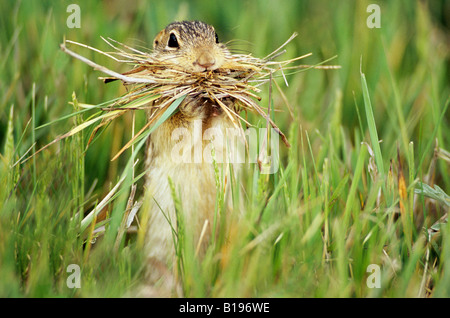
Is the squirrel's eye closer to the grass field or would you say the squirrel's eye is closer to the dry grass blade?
the dry grass blade

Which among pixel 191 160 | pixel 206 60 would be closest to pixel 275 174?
pixel 191 160

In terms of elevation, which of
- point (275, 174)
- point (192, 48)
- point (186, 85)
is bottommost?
point (275, 174)

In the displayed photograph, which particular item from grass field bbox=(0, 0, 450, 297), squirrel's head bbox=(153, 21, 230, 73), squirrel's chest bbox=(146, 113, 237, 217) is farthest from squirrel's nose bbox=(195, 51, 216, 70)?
grass field bbox=(0, 0, 450, 297)

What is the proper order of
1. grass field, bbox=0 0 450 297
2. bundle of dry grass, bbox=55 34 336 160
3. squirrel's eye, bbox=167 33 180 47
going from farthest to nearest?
squirrel's eye, bbox=167 33 180 47, bundle of dry grass, bbox=55 34 336 160, grass field, bbox=0 0 450 297

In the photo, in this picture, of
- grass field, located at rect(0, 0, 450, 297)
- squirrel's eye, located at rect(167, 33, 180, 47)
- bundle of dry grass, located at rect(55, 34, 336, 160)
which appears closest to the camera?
grass field, located at rect(0, 0, 450, 297)

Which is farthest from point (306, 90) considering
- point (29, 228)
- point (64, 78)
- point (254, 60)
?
point (29, 228)

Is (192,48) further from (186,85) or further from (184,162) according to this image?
(184,162)

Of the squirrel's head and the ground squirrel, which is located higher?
the squirrel's head

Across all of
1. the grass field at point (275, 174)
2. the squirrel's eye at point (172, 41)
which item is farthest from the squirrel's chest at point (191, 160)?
the squirrel's eye at point (172, 41)
